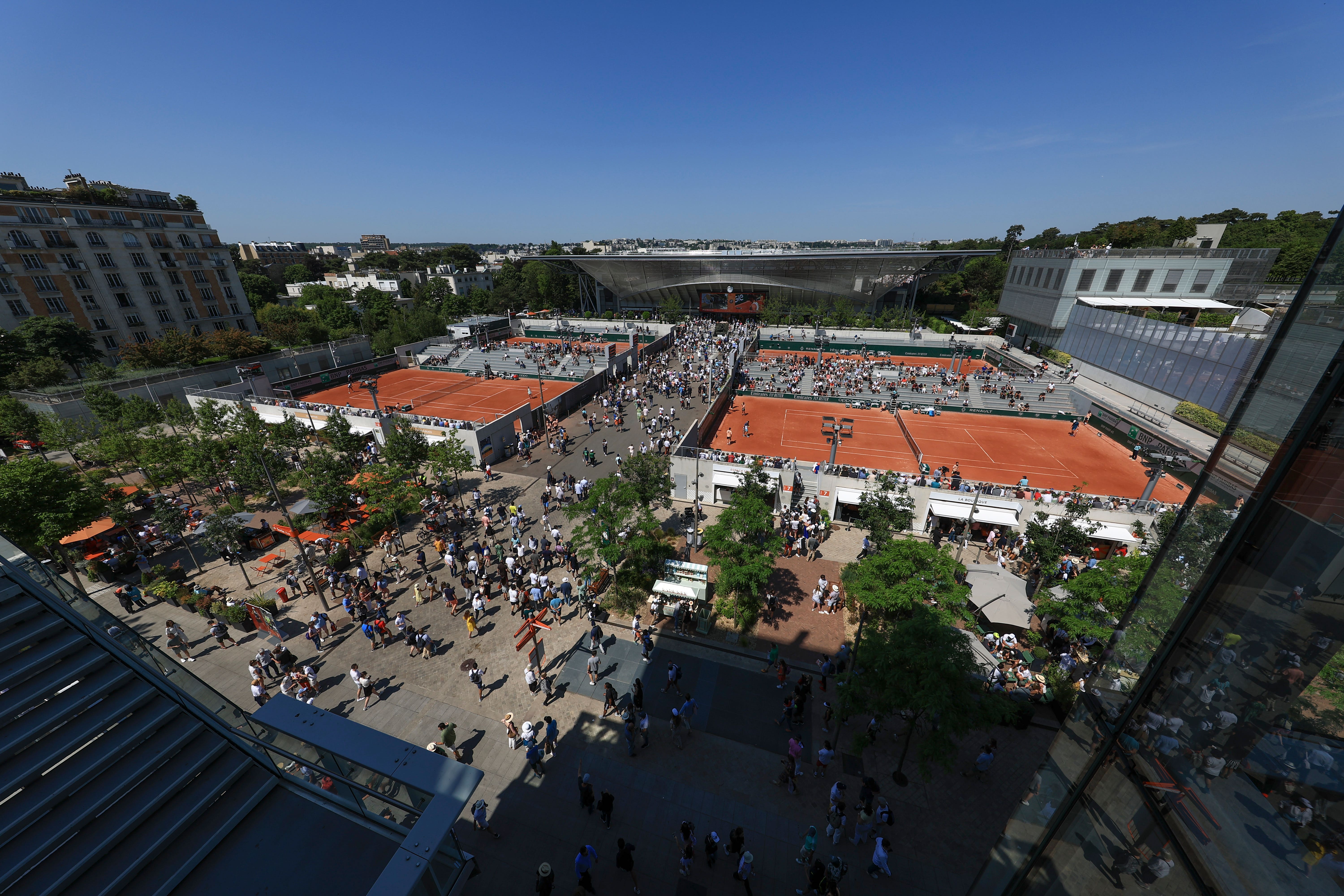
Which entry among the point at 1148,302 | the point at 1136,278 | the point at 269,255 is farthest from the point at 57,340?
the point at 269,255

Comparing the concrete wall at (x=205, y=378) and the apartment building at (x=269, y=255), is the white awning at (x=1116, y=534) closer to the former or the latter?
the concrete wall at (x=205, y=378)

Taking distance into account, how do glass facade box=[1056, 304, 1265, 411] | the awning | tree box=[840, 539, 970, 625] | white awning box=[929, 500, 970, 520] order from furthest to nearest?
glass facade box=[1056, 304, 1265, 411] < white awning box=[929, 500, 970, 520] < the awning < tree box=[840, 539, 970, 625]

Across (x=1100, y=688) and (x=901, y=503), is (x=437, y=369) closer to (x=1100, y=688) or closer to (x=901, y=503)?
(x=901, y=503)

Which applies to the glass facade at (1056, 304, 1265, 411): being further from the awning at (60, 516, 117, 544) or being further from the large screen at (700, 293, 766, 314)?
the awning at (60, 516, 117, 544)

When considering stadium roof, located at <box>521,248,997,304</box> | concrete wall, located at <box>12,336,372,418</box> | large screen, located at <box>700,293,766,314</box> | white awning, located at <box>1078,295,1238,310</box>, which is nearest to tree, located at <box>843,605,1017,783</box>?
concrete wall, located at <box>12,336,372,418</box>

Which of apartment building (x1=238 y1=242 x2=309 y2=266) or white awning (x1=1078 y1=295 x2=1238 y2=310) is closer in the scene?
white awning (x1=1078 y1=295 x2=1238 y2=310)

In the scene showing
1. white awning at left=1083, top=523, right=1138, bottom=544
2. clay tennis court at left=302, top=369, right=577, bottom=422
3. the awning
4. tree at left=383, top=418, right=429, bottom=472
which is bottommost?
clay tennis court at left=302, top=369, right=577, bottom=422

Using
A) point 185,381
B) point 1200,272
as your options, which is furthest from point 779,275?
point 185,381
